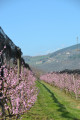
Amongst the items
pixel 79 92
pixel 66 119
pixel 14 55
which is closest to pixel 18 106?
pixel 66 119

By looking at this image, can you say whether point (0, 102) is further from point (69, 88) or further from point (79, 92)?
point (69, 88)

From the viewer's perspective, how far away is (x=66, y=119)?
12.1 meters

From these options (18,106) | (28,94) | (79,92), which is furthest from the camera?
(79,92)

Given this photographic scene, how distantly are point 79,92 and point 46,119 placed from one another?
13.7 meters

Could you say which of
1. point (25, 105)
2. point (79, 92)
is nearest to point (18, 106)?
point (25, 105)

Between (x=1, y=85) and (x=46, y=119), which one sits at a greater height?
(x=1, y=85)

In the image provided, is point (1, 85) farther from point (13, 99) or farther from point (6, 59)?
point (6, 59)

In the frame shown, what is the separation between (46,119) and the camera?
37.9 feet

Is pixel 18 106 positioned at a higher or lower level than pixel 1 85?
lower

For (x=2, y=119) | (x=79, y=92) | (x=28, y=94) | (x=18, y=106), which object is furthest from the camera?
(x=79, y=92)

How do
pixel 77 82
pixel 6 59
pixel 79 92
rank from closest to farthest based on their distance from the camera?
pixel 6 59 → pixel 79 92 → pixel 77 82

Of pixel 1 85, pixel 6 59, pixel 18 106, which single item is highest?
pixel 6 59

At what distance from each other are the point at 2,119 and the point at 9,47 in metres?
6.01

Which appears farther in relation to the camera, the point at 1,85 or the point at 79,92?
the point at 79,92
